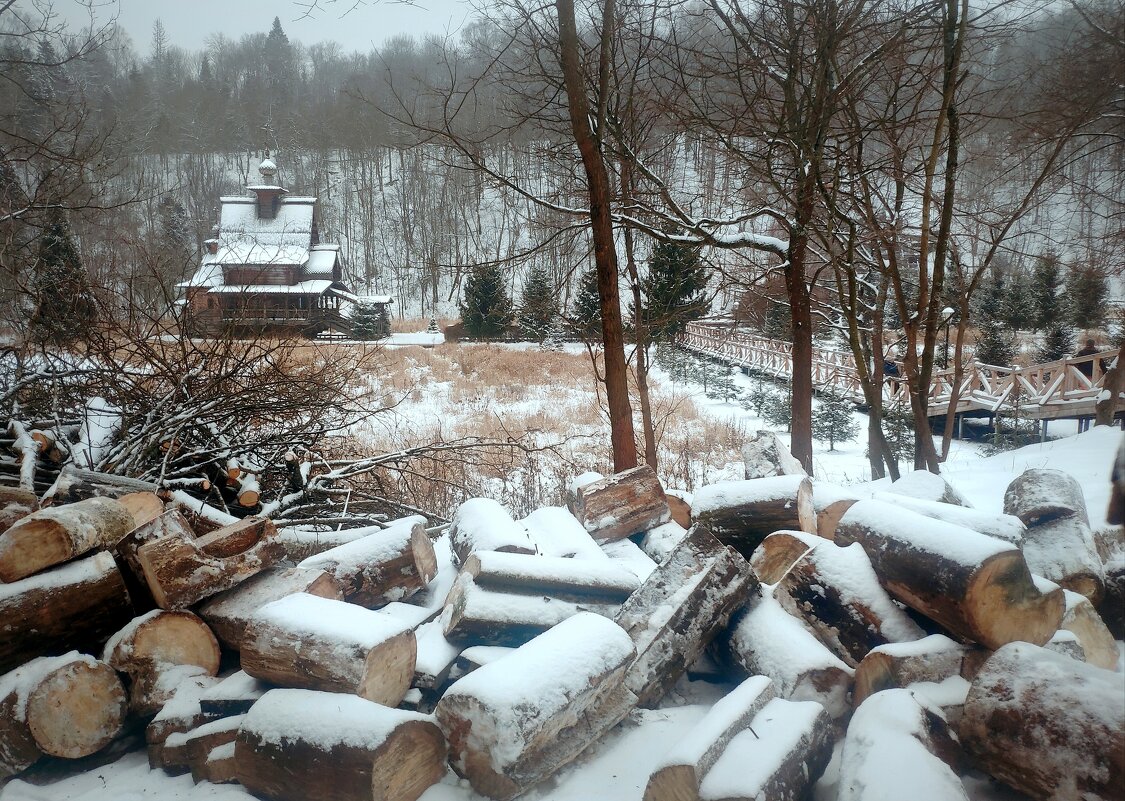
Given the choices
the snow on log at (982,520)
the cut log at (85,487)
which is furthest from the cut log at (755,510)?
the cut log at (85,487)

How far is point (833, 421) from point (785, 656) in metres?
9.71

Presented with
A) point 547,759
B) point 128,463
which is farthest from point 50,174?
point 547,759

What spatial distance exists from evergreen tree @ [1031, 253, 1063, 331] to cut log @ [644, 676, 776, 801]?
1.60 m

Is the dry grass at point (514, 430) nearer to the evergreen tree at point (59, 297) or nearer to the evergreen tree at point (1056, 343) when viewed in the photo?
the evergreen tree at point (59, 297)

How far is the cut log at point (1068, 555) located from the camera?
2422 millimetres

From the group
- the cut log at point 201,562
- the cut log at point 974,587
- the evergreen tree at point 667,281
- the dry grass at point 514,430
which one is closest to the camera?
the cut log at point 974,587

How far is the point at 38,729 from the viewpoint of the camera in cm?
217

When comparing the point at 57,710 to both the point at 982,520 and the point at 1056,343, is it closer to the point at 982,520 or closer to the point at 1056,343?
the point at 982,520

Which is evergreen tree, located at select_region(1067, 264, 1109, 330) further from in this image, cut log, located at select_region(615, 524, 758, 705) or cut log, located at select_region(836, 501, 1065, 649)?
cut log, located at select_region(615, 524, 758, 705)

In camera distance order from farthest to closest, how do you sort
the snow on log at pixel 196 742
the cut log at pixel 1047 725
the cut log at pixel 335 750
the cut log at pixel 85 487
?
the cut log at pixel 85 487, the snow on log at pixel 196 742, the cut log at pixel 335 750, the cut log at pixel 1047 725

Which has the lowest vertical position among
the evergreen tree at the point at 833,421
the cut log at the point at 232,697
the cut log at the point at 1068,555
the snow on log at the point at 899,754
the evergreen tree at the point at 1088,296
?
the evergreen tree at the point at 833,421

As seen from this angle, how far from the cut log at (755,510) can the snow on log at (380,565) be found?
153cm

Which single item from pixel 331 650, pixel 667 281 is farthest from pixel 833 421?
pixel 331 650

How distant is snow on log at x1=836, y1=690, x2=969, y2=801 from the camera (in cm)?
141
